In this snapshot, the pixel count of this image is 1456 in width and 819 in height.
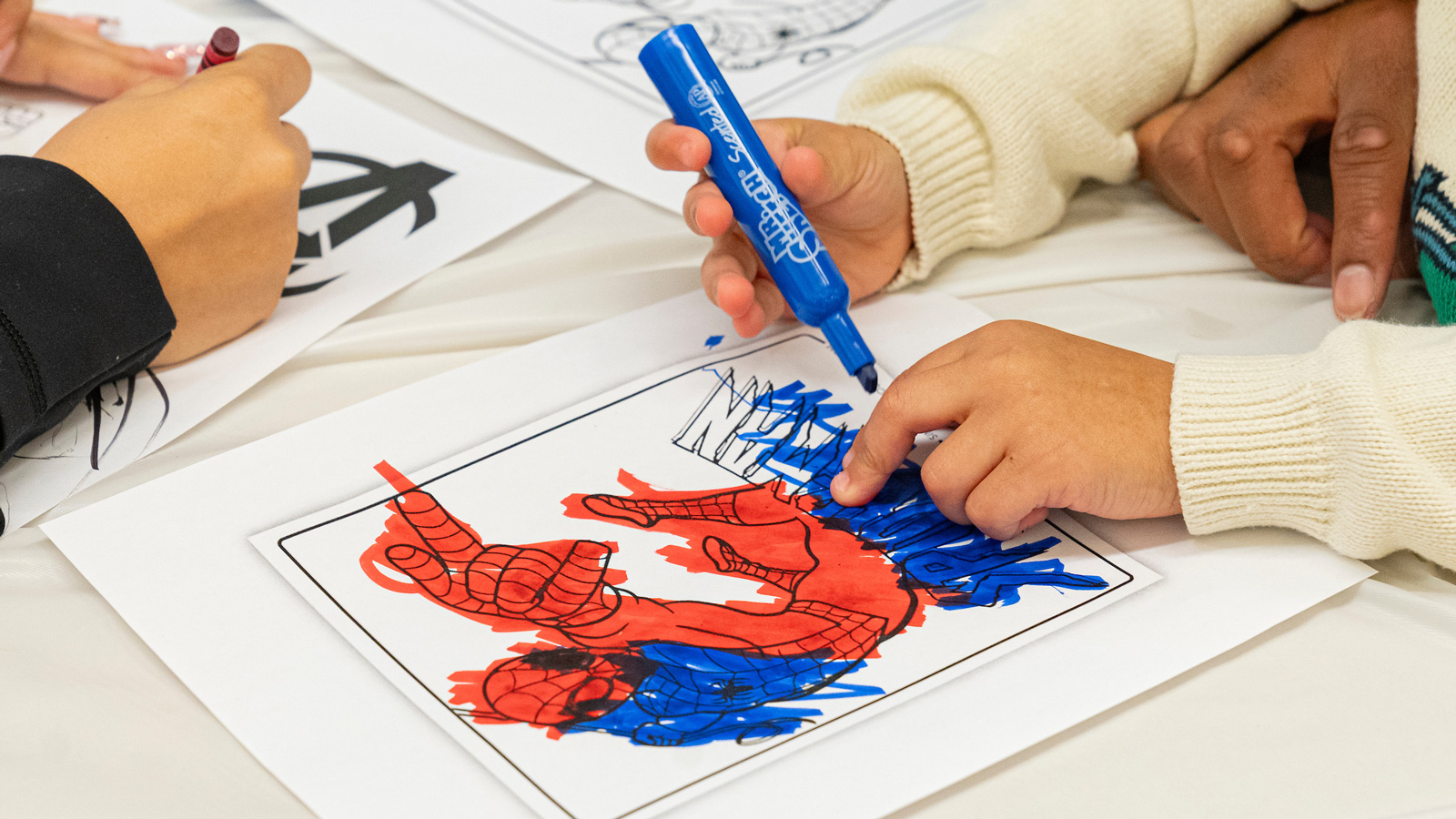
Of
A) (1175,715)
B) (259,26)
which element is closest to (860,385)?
(1175,715)

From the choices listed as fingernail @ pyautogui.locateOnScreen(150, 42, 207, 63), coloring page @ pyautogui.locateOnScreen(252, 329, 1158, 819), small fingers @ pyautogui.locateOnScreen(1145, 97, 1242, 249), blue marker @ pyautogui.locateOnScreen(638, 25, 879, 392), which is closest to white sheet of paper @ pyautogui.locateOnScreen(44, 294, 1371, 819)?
coloring page @ pyautogui.locateOnScreen(252, 329, 1158, 819)

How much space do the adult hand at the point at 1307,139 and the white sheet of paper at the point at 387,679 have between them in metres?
0.21

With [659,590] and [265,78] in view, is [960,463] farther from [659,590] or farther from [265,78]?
[265,78]

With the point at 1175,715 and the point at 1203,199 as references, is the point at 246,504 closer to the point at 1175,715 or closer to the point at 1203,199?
the point at 1175,715

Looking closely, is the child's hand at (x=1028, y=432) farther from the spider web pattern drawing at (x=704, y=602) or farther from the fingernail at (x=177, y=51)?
the fingernail at (x=177, y=51)

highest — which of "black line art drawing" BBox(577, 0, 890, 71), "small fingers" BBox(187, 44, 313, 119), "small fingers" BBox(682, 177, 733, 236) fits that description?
"black line art drawing" BBox(577, 0, 890, 71)

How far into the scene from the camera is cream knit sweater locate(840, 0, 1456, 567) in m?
0.38

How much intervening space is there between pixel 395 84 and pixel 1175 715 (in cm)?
64

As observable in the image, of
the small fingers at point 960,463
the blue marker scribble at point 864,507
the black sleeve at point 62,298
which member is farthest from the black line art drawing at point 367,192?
the small fingers at point 960,463

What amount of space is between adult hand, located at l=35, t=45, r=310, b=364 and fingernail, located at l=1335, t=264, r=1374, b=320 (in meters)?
0.53

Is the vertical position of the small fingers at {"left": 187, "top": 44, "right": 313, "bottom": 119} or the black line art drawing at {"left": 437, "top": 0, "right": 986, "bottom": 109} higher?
the black line art drawing at {"left": 437, "top": 0, "right": 986, "bottom": 109}

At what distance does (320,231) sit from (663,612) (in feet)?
1.16

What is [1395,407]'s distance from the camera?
383 millimetres

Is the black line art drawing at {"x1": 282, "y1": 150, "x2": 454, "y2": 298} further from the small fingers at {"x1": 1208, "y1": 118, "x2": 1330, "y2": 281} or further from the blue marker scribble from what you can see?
the small fingers at {"x1": 1208, "y1": 118, "x2": 1330, "y2": 281}
